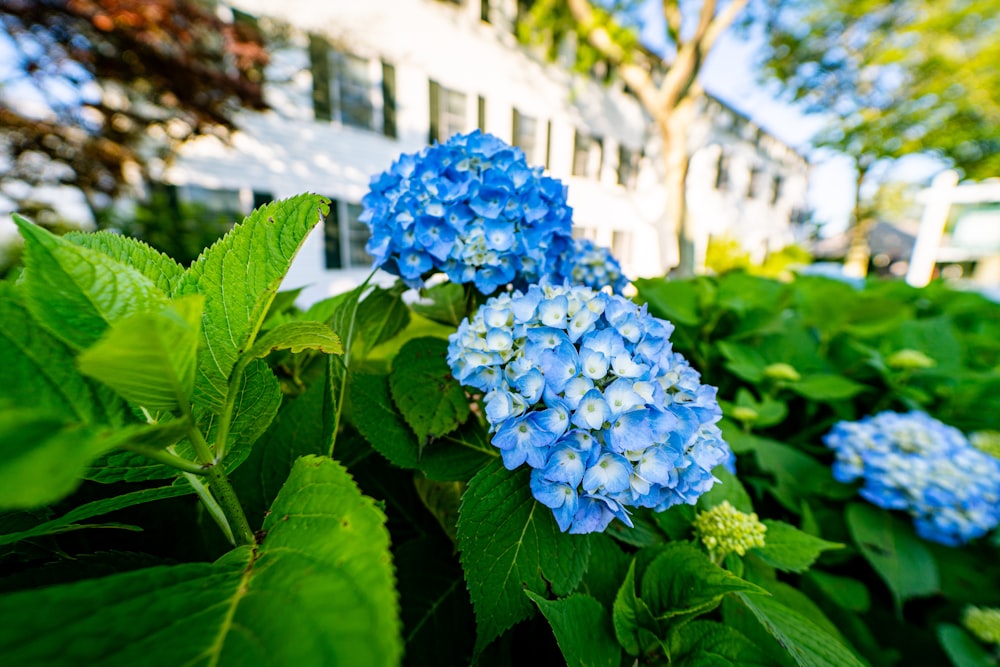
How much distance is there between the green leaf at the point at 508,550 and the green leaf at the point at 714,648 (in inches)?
7.8

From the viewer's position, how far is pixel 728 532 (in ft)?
2.53

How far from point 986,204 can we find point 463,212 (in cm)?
1463

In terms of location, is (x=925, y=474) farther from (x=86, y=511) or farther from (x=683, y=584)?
(x=86, y=511)

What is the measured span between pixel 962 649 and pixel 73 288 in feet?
6.33

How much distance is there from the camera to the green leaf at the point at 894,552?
1141mm

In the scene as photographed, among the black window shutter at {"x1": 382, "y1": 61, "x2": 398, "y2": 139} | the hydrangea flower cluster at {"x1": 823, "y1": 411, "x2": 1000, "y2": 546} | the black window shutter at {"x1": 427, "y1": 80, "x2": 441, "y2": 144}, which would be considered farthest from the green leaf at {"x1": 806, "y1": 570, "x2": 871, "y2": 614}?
the black window shutter at {"x1": 427, "y1": 80, "x2": 441, "y2": 144}

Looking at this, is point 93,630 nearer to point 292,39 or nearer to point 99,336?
point 99,336

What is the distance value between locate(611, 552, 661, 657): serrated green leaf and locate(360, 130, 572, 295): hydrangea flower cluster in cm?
59

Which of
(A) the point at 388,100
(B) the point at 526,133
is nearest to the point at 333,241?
(A) the point at 388,100

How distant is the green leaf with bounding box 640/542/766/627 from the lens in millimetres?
613

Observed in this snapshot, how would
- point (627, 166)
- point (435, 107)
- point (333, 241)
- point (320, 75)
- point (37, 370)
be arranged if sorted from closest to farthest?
point (37, 370) → point (320, 75) → point (333, 241) → point (435, 107) → point (627, 166)

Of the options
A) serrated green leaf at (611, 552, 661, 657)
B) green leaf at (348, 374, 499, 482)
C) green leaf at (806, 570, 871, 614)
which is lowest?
green leaf at (806, 570, 871, 614)

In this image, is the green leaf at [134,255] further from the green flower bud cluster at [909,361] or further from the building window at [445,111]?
the building window at [445,111]

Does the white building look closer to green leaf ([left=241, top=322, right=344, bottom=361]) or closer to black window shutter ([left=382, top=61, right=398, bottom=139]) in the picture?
black window shutter ([left=382, top=61, right=398, bottom=139])
